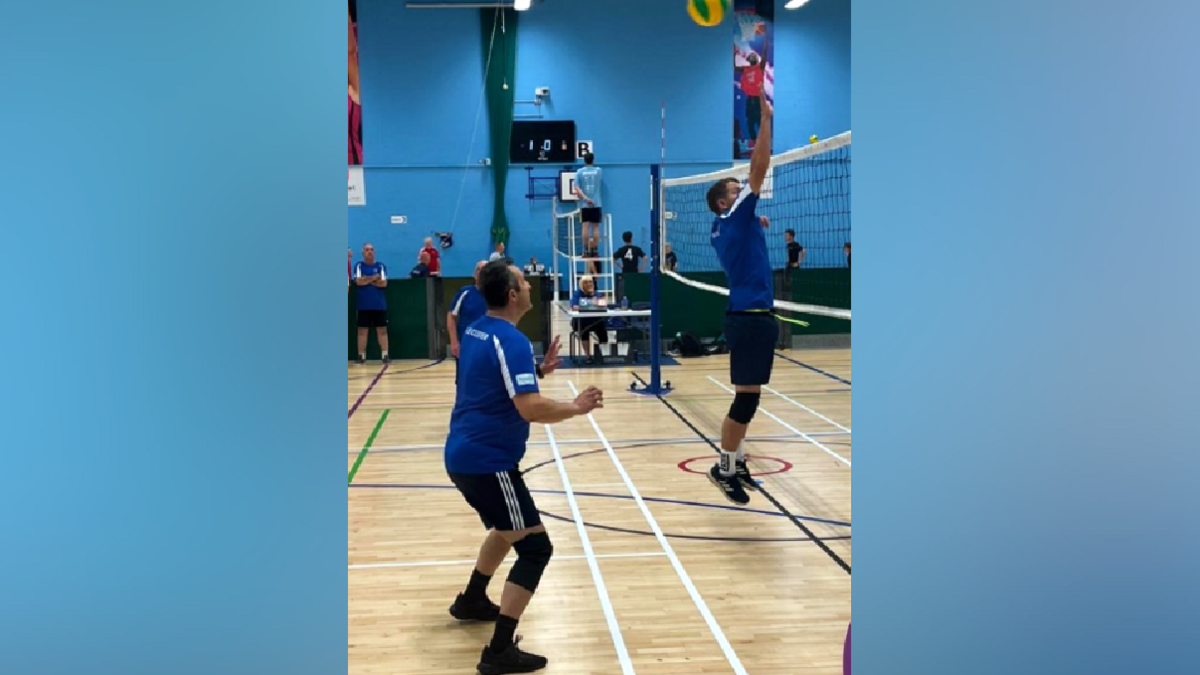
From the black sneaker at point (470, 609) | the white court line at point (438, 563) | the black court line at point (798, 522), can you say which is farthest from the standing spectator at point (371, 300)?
the black sneaker at point (470, 609)

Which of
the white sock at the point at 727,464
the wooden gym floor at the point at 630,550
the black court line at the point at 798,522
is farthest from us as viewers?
the white sock at the point at 727,464

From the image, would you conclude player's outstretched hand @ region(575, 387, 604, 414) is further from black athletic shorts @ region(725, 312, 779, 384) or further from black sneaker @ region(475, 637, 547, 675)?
black athletic shorts @ region(725, 312, 779, 384)

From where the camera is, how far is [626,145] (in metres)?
20.8

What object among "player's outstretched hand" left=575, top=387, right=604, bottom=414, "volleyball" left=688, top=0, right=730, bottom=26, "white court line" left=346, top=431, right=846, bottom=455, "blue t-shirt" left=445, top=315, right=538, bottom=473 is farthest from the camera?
"volleyball" left=688, top=0, right=730, bottom=26

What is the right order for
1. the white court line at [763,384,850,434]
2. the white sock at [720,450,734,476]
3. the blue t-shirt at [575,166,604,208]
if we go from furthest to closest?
the blue t-shirt at [575,166,604,208], the white court line at [763,384,850,434], the white sock at [720,450,734,476]

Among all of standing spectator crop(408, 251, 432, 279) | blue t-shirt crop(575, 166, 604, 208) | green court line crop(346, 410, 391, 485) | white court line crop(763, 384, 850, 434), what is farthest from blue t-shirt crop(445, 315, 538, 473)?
blue t-shirt crop(575, 166, 604, 208)

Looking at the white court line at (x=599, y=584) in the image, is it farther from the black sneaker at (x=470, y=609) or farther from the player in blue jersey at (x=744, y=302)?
the player in blue jersey at (x=744, y=302)

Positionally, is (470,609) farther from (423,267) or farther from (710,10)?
(423,267)

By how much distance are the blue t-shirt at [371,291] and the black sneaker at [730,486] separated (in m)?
8.56

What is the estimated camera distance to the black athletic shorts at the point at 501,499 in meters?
3.92

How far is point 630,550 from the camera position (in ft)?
18.0

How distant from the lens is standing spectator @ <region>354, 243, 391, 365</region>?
14273 millimetres

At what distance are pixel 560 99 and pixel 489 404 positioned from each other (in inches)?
684
